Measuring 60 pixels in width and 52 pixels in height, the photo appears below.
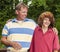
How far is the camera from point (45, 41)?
16.0ft

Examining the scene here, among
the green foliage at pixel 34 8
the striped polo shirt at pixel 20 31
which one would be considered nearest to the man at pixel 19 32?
the striped polo shirt at pixel 20 31

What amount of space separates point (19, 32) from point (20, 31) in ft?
0.07

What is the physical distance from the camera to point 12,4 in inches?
522

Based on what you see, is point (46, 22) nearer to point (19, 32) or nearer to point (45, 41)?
point (45, 41)

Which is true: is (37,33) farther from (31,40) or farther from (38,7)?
(38,7)

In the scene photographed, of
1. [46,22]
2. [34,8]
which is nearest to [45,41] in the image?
[46,22]

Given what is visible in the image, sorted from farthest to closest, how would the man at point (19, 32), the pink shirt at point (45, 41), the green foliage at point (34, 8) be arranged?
1. the green foliage at point (34, 8)
2. the man at point (19, 32)
3. the pink shirt at point (45, 41)

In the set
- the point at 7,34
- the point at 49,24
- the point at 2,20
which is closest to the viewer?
the point at 49,24

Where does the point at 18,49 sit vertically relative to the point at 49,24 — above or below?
below

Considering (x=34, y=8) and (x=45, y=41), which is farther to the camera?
(x=34, y=8)

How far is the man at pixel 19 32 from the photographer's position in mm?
5219

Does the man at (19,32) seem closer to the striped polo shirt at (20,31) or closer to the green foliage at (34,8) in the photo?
the striped polo shirt at (20,31)

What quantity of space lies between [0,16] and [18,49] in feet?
25.3

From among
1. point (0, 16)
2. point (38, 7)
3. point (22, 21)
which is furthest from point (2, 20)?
point (22, 21)
